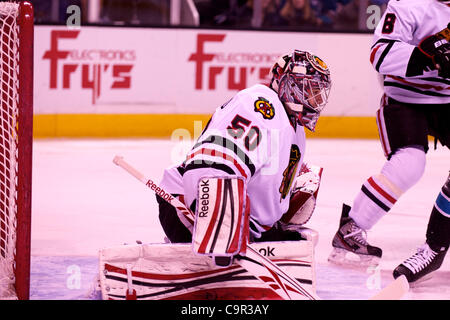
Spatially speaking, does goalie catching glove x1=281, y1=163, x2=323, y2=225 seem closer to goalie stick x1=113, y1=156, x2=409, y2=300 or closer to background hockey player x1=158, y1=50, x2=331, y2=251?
background hockey player x1=158, y1=50, x2=331, y2=251

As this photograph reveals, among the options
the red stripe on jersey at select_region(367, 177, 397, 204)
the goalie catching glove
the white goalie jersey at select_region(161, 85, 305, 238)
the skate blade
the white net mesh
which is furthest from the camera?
the skate blade

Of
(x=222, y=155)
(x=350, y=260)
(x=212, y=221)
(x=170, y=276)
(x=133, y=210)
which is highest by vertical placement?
(x=222, y=155)

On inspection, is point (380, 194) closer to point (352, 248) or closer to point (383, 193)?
point (383, 193)

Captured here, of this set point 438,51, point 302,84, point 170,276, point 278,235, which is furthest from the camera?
point 438,51

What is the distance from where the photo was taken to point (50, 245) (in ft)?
11.9

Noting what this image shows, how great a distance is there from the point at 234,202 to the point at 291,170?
A: 436 mm

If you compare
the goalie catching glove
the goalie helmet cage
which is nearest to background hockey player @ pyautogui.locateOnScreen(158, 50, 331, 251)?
the goalie catching glove

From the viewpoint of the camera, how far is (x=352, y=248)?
137 inches

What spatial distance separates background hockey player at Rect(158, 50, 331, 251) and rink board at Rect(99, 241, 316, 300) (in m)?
0.14

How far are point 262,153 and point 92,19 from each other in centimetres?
484

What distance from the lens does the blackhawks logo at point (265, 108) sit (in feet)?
8.27

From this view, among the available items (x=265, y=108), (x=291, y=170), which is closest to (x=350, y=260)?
(x=291, y=170)

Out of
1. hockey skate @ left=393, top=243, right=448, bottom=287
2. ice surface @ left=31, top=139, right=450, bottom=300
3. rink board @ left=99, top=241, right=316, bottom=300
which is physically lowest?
ice surface @ left=31, top=139, right=450, bottom=300

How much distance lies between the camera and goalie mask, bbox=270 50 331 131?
268 cm
